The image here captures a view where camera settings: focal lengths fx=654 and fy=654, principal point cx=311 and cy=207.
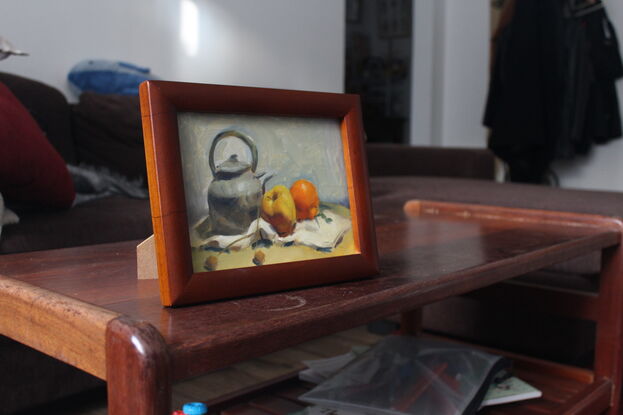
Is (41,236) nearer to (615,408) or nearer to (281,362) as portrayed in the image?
(281,362)

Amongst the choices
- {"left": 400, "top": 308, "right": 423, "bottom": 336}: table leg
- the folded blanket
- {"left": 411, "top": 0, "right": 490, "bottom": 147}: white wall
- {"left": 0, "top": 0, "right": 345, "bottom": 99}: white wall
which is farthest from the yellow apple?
{"left": 411, "top": 0, "right": 490, "bottom": 147}: white wall

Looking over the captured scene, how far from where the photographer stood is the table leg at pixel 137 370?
1.32 ft

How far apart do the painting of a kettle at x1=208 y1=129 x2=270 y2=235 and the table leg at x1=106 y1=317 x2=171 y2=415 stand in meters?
0.14

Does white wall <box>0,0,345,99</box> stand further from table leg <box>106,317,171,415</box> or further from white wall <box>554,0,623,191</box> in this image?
table leg <box>106,317,171,415</box>

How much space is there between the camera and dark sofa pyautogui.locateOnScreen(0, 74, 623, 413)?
3.62 ft

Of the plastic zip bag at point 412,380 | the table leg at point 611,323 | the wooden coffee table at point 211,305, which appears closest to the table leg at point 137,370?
the wooden coffee table at point 211,305

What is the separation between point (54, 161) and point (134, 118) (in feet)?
2.34

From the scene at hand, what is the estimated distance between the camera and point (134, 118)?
189 cm

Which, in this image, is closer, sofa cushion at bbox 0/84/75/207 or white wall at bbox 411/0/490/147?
sofa cushion at bbox 0/84/75/207

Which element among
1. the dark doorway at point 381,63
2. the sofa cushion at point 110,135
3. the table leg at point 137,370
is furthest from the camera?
the dark doorway at point 381,63

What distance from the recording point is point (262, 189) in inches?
23.1

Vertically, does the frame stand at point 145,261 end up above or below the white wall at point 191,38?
below

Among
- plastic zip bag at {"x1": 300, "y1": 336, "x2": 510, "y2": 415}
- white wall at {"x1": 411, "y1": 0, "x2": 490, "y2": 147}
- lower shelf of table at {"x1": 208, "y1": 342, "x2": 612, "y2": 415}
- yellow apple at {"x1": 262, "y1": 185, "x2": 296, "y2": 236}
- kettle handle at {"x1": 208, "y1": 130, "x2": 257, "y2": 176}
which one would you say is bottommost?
lower shelf of table at {"x1": 208, "y1": 342, "x2": 612, "y2": 415}

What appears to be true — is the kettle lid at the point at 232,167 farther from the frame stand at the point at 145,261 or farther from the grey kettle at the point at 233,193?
the frame stand at the point at 145,261
